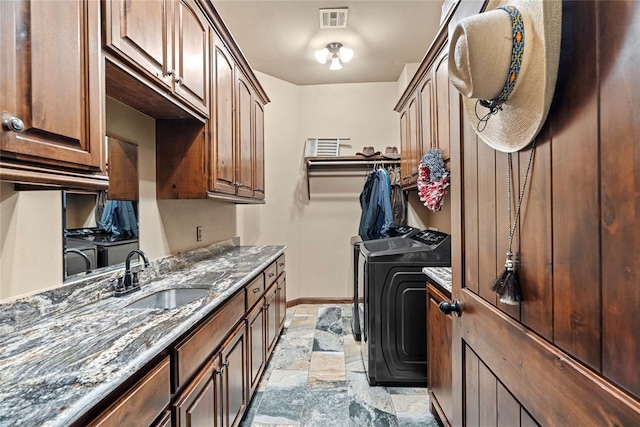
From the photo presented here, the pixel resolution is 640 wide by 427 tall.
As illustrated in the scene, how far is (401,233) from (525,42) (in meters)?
2.67

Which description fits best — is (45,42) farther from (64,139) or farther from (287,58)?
(287,58)

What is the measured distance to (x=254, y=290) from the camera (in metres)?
1.98

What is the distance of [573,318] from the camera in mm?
622

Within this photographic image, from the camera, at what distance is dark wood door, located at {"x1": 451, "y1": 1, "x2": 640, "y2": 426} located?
50cm

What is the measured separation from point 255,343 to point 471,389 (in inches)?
52.9

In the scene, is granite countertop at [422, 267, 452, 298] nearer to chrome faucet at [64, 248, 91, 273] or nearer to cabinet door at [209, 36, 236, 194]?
cabinet door at [209, 36, 236, 194]

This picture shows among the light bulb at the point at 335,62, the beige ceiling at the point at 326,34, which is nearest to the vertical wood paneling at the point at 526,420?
the beige ceiling at the point at 326,34

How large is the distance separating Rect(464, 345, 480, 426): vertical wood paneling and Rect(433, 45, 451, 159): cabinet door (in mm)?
1433

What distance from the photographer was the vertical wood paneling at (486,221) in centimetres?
94

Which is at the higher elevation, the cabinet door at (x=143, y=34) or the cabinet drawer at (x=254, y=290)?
the cabinet door at (x=143, y=34)

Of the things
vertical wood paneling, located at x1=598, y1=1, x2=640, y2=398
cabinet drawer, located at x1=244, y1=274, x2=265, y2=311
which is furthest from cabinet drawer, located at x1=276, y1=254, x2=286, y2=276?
vertical wood paneling, located at x1=598, y1=1, x2=640, y2=398

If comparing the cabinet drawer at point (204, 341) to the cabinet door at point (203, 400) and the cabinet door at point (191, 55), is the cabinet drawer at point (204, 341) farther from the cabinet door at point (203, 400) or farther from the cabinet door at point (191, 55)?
the cabinet door at point (191, 55)

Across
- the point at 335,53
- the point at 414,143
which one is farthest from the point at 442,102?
the point at 335,53

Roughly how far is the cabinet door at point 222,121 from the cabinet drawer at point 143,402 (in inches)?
47.8
